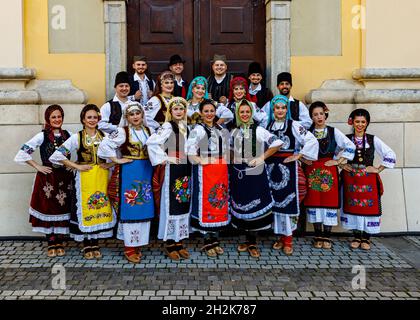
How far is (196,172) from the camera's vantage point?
500cm

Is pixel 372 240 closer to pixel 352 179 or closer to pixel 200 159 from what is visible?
pixel 352 179

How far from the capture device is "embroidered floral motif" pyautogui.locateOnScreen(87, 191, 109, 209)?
4.98 metres

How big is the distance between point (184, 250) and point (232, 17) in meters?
3.13

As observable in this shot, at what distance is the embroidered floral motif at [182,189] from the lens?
4926 millimetres

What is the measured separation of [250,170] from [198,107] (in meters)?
0.86

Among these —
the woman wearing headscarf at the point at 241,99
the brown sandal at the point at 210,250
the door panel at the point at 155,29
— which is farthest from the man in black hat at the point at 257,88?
the brown sandal at the point at 210,250

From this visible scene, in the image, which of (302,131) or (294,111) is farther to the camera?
(294,111)

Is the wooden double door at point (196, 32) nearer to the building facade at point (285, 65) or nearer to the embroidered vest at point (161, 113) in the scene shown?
the building facade at point (285, 65)

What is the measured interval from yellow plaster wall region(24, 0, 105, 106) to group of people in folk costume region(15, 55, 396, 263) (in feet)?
2.70

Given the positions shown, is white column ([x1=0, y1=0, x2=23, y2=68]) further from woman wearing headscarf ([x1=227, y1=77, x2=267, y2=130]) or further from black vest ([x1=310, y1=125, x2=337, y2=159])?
black vest ([x1=310, y1=125, x2=337, y2=159])

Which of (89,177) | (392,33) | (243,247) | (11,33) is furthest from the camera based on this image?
(392,33)

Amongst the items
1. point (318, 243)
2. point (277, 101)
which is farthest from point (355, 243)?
point (277, 101)

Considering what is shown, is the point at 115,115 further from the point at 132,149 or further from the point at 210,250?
the point at 210,250

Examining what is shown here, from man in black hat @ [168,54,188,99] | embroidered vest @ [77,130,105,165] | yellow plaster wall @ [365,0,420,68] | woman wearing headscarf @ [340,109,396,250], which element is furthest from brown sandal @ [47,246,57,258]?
yellow plaster wall @ [365,0,420,68]
